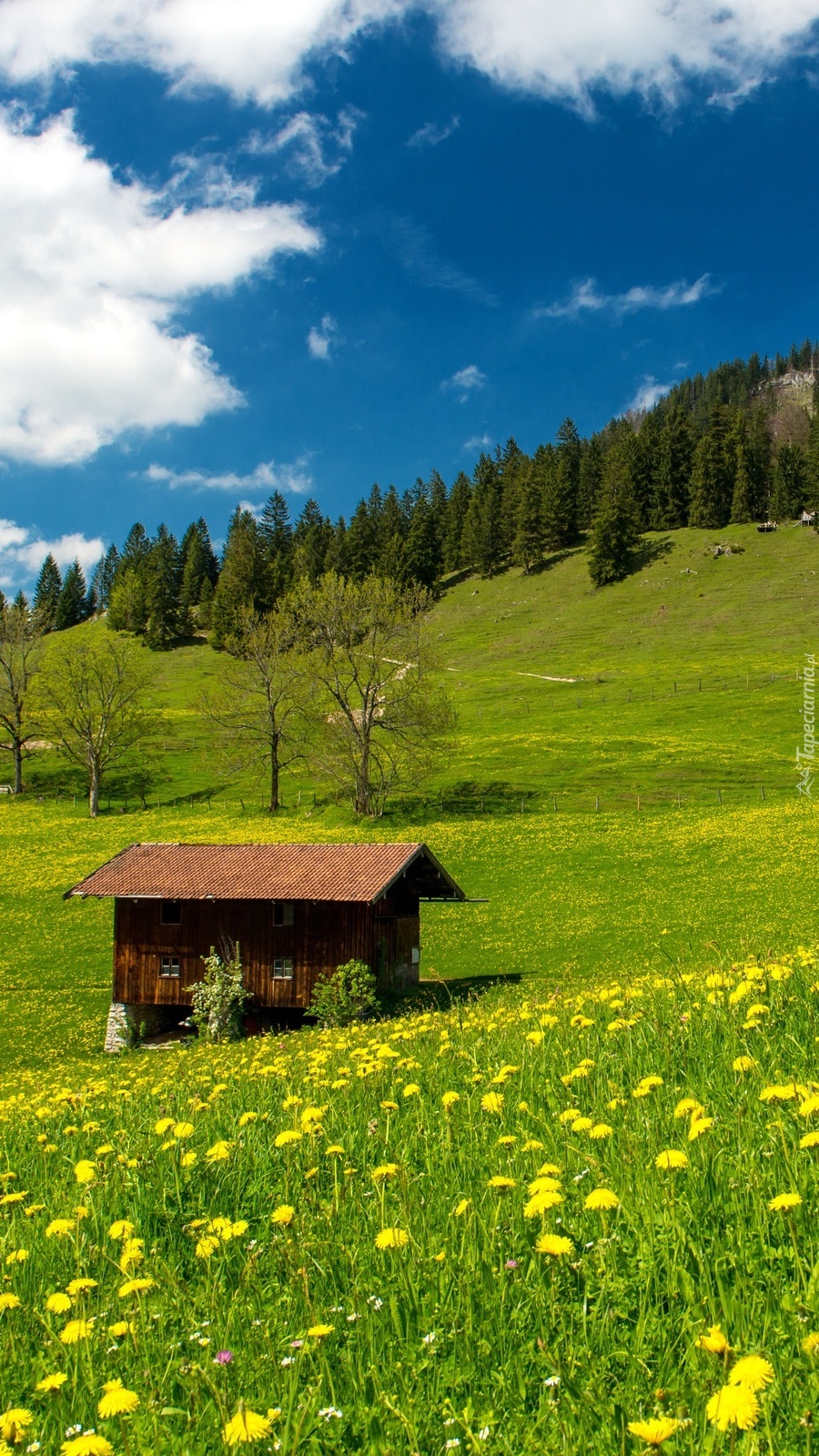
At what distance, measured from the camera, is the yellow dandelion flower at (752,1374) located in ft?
7.37

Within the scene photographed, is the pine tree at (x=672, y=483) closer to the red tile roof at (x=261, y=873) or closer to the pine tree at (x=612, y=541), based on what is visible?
the pine tree at (x=612, y=541)

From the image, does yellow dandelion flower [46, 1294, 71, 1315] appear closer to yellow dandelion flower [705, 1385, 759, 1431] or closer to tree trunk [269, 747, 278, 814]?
yellow dandelion flower [705, 1385, 759, 1431]

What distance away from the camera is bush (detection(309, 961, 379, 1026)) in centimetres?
2839

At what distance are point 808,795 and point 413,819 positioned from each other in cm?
2732

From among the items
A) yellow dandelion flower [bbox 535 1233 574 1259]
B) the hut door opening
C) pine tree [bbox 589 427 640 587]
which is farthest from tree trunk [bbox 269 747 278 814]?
pine tree [bbox 589 427 640 587]

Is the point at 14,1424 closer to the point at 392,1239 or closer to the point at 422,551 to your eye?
the point at 392,1239

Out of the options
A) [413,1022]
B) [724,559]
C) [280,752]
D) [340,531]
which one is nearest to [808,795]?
[280,752]

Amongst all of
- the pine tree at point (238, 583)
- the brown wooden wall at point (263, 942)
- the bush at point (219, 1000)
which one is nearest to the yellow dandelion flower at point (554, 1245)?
the brown wooden wall at point (263, 942)

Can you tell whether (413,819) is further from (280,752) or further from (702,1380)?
(702,1380)

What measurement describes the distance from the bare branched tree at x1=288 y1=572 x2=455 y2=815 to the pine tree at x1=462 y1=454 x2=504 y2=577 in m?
100

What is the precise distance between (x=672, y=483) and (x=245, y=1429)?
177461 millimetres

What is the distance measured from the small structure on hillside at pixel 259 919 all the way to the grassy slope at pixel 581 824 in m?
3.09

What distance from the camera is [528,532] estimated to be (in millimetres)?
157000

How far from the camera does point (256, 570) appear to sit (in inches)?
6339
